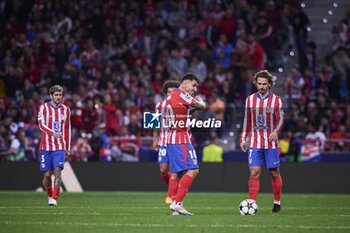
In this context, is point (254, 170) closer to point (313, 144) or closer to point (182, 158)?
point (182, 158)

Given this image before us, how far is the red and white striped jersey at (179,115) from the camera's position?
1349 cm

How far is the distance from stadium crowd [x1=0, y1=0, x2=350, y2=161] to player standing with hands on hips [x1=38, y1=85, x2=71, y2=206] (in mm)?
6266

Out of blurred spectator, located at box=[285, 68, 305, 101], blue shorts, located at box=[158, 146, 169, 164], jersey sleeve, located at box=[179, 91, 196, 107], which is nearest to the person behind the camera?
jersey sleeve, located at box=[179, 91, 196, 107]

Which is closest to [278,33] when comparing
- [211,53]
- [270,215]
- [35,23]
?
[211,53]

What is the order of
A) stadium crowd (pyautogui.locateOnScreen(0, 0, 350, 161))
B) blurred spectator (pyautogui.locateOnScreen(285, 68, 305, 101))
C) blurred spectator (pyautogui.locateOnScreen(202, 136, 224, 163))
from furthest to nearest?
blurred spectator (pyautogui.locateOnScreen(285, 68, 305, 101))
stadium crowd (pyautogui.locateOnScreen(0, 0, 350, 161))
blurred spectator (pyautogui.locateOnScreen(202, 136, 224, 163))

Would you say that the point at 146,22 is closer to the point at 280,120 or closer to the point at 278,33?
the point at 278,33

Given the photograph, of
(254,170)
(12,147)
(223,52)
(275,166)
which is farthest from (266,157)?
(223,52)

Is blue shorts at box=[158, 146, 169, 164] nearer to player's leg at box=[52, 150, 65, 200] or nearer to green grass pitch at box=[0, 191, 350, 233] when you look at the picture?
green grass pitch at box=[0, 191, 350, 233]

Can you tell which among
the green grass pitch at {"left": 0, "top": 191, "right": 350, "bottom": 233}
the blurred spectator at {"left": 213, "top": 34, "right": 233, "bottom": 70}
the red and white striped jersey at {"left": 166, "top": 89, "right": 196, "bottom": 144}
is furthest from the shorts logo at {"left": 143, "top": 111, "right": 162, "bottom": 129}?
the red and white striped jersey at {"left": 166, "top": 89, "right": 196, "bottom": 144}

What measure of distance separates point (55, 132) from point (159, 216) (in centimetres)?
372

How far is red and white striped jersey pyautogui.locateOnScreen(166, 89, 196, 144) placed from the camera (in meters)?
13.5

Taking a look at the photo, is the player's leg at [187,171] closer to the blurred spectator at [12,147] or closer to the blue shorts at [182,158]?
the blue shorts at [182,158]

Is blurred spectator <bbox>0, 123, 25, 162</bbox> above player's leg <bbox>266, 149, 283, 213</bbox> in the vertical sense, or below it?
above

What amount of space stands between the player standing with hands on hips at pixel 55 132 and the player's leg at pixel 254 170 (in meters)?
3.99
